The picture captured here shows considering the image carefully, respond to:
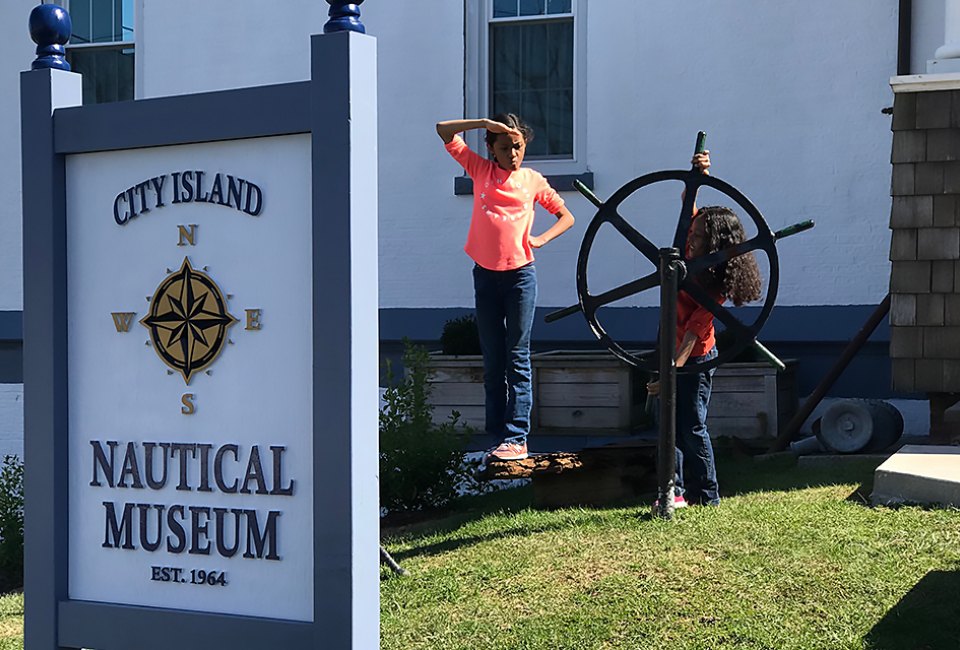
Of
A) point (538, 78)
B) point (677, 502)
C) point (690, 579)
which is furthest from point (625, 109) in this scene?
point (690, 579)

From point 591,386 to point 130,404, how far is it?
5.06m

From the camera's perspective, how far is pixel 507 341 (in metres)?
6.00

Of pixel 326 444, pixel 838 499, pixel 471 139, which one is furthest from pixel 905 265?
pixel 326 444

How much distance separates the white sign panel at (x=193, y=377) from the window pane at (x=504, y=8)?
6.44 metres

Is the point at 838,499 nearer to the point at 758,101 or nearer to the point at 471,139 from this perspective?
the point at 758,101

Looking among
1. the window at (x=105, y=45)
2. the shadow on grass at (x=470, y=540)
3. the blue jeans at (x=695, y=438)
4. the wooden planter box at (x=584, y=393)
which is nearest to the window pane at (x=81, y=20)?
the window at (x=105, y=45)

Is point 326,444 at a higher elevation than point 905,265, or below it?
below

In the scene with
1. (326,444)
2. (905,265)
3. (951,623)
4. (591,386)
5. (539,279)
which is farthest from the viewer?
(539,279)

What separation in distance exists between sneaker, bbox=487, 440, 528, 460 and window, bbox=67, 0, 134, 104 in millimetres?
5992

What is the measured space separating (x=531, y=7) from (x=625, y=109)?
3.87ft

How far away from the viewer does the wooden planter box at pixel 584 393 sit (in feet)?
26.5

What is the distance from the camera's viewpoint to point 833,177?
842cm

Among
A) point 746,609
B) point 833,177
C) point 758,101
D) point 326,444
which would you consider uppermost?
point 758,101

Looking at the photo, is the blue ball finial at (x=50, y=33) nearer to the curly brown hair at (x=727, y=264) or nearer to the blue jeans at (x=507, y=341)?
the blue jeans at (x=507, y=341)
